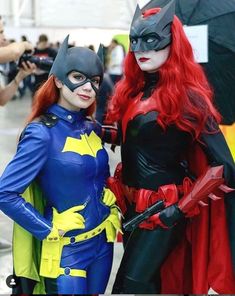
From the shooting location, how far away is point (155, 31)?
6.18 feet

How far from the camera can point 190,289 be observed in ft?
7.48

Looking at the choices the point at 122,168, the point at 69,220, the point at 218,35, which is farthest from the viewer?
the point at 218,35

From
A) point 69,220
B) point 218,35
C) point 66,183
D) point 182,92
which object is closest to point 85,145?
point 66,183

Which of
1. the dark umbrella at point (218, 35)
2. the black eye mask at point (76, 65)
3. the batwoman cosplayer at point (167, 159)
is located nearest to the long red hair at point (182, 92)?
the batwoman cosplayer at point (167, 159)

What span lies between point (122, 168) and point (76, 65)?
481 millimetres

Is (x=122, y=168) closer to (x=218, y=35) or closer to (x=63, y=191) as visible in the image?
(x=63, y=191)

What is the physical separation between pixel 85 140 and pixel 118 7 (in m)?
9.07

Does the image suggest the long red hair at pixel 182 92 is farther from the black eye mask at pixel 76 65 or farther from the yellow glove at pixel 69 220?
the yellow glove at pixel 69 220

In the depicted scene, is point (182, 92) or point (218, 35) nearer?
point (182, 92)

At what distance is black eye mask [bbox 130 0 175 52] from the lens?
1889mm

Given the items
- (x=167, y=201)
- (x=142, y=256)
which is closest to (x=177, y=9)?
(x=167, y=201)

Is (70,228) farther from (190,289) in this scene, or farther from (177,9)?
(177,9)

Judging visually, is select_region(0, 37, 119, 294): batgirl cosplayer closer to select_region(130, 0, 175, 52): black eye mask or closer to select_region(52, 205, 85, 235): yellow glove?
select_region(52, 205, 85, 235): yellow glove

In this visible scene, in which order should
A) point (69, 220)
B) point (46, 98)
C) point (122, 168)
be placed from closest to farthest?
point (69, 220) → point (46, 98) → point (122, 168)
